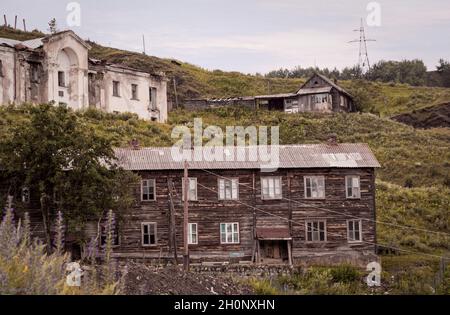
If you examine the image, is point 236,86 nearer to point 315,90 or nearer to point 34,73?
point 315,90

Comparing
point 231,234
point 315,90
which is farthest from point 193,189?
point 315,90

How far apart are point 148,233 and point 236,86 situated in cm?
6369

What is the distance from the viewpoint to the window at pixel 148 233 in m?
33.7

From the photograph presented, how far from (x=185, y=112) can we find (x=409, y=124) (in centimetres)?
2966

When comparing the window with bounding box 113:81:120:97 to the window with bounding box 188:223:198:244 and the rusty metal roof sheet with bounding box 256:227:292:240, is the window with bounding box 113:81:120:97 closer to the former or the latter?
the window with bounding box 188:223:198:244

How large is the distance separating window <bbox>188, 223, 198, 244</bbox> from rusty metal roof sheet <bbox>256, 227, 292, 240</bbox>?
3260 mm

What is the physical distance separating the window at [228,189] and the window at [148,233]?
12.8ft

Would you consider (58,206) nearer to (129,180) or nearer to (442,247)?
(129,180)

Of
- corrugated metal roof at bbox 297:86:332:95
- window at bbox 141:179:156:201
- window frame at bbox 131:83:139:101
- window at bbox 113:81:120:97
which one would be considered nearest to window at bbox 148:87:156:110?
window frame at bbox 131:83:139:101

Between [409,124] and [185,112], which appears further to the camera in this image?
[409,124]

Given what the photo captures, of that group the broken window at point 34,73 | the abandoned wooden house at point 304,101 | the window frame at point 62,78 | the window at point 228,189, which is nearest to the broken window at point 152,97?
the window frame at point 62,78
